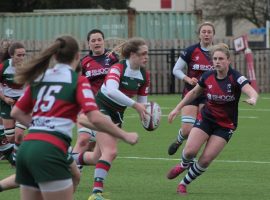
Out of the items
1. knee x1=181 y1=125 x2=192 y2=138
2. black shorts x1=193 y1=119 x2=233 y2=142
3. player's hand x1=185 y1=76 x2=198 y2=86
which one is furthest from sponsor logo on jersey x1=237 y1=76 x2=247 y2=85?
knee x1=181 y1=125 x2=192 y2=138

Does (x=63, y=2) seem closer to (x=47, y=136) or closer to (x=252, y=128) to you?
(x=252, y=128)

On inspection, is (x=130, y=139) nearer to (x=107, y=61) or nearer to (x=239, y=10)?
(x=107, y=61)

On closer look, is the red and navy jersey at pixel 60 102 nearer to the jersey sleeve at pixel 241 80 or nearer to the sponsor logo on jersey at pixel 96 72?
the jersey sleeve at pixel 241 80

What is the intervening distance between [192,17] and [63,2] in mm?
18911

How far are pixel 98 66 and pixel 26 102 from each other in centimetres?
519

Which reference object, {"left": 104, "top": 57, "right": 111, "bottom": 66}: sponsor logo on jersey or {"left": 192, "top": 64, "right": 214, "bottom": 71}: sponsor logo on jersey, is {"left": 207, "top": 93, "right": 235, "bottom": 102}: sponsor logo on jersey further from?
{"left": 192, "top": 64, "right": 214, "bottom": 71}: sponsor logo on jersey

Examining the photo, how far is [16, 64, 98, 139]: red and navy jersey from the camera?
6.89m

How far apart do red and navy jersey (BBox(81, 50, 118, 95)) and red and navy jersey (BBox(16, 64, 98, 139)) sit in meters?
5.28

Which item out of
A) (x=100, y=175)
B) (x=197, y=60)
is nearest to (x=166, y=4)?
(x=197, y=60)

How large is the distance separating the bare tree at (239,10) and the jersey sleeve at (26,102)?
199 ft

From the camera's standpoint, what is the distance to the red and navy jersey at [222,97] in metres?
10.7

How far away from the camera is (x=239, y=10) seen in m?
69.2

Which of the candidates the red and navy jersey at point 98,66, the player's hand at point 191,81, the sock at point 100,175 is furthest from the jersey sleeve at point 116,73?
the player's hand at point 191,81

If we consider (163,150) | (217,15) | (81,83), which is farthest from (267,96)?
(217,15)
